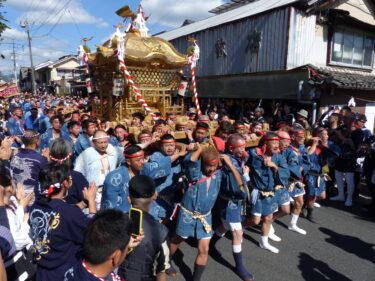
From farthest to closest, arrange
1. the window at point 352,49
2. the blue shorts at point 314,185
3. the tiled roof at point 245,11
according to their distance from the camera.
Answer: the tiled roof at point 245,11
the window at point 352,49
the blue shorts at point 314,185

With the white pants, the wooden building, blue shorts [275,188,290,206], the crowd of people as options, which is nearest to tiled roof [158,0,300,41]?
the wooden building

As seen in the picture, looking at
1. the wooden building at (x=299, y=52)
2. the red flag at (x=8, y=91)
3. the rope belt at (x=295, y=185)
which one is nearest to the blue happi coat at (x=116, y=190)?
the rope belt at (x=295, y=185)

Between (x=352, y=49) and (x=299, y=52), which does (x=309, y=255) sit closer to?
(x=299, y=52)

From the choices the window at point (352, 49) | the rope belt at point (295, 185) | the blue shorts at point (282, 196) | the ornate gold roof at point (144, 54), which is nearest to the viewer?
the blue shorts at point (282, 196)

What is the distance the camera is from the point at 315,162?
486 centimetres

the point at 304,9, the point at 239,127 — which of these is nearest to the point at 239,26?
the point at 304,9

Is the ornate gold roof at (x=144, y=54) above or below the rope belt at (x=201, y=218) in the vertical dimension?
above

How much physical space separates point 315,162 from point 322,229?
43.4 inches

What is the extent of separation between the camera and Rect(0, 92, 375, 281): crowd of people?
6.22ft

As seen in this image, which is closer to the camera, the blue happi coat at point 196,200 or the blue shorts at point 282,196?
the blue happi coat at point 196,200

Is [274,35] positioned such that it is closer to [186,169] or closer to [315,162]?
[315,162]

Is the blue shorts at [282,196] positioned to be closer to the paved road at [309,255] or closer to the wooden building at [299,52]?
the paved road at [309,255]

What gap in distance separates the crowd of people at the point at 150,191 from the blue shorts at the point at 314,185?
0.06 ft

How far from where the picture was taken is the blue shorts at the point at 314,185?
4785 mm
